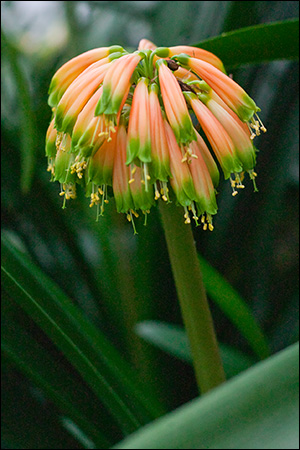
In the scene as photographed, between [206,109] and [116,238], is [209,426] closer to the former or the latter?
[206,109]

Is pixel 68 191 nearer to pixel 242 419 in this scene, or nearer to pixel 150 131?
pixel 150 131

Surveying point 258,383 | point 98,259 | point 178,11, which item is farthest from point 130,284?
point 258,383

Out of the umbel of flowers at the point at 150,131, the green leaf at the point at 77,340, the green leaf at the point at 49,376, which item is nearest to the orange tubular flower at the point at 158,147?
the umbel of flowers at the point at 150,131

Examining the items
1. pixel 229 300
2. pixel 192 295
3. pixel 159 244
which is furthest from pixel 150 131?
pixel 159 244

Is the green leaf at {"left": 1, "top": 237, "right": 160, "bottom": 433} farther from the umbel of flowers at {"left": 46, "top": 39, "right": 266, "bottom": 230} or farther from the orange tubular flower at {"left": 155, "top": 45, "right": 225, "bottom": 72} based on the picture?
the orange tubular flower at {"left": 155, "top": 45, "right": 225, "bottom": 72}

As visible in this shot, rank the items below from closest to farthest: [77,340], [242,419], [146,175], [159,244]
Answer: [242,419] < [146,175] < [77,340] < [159,244]

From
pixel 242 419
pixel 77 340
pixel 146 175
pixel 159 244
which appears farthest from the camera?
pixel 159 244

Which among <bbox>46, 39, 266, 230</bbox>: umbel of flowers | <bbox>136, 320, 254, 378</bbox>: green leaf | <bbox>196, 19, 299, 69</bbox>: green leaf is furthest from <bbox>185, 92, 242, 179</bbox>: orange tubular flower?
<bbox>136, 320, 254, 378</bbox>: green leaf

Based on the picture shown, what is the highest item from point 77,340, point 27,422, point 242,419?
point 242,419

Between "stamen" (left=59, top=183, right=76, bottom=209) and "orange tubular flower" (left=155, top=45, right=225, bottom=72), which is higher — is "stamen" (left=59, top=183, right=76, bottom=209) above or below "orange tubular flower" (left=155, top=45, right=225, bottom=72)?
below
